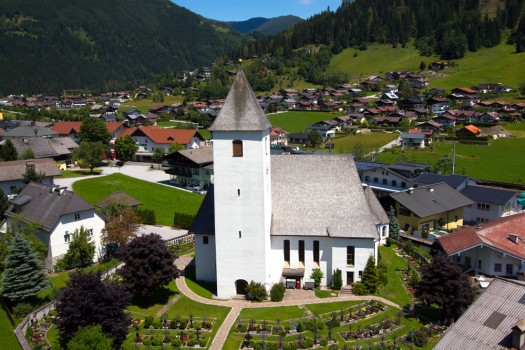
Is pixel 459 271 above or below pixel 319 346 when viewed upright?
above

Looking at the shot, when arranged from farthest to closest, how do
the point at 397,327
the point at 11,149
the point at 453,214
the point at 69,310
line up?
the point at 11,149
the point at 453,214
the point at 397,327
the point at 69,310

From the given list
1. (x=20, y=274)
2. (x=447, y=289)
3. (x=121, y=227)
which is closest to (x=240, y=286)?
(x=121, y=227)

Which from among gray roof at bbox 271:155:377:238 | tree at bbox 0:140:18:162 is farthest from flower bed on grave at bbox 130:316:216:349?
tree at bbox 0:140:18:162

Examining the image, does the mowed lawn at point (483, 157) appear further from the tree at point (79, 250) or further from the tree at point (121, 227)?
the tree at point (79, 250)

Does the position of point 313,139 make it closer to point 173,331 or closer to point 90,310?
point 173,331

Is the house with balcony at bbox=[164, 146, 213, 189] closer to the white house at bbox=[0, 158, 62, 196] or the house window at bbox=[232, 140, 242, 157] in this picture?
the white house at bbox=[0, 158, 62, 196]

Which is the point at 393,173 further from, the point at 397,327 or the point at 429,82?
the point at 429,82

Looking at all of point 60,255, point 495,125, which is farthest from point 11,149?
point 495,125
